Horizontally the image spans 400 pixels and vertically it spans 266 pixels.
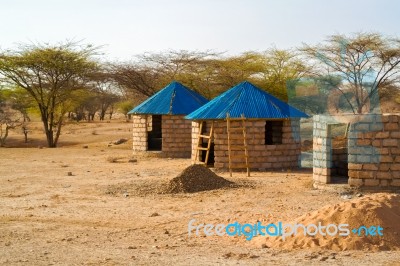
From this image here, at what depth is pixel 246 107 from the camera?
15.8 meters

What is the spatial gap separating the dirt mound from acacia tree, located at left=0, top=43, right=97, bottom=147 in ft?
58.3

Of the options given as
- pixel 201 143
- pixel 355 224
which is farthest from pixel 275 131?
pixel 355 224

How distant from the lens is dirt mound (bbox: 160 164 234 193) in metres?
11.8

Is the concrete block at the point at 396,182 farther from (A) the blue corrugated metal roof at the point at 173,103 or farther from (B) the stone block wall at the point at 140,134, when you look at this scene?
(B) the stone block wall at the point at 140,134

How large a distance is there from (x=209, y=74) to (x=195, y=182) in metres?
18.0

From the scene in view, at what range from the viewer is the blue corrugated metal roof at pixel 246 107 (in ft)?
51.2

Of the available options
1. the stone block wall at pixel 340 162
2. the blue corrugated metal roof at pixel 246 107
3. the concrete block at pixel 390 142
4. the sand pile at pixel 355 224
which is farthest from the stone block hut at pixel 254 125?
the sand pile at pixel 355 224

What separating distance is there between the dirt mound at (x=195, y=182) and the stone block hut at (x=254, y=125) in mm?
3186

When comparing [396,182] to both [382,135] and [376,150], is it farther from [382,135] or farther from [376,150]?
[382,135]

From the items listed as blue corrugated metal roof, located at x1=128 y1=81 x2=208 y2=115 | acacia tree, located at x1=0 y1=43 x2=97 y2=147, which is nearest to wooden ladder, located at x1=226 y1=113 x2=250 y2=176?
blue corrugated metal roof, located at x1=128 y1=81 x2=208 y2=115

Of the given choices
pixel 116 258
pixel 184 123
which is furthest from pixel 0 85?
pixel 116 258

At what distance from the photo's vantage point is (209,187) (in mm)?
11969

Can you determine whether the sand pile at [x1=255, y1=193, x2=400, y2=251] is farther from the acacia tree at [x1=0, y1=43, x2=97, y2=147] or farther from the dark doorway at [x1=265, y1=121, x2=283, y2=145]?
the acacia tree at [x1=0, y1=43, x2=97, y2=147]

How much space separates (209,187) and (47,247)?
5404mm
